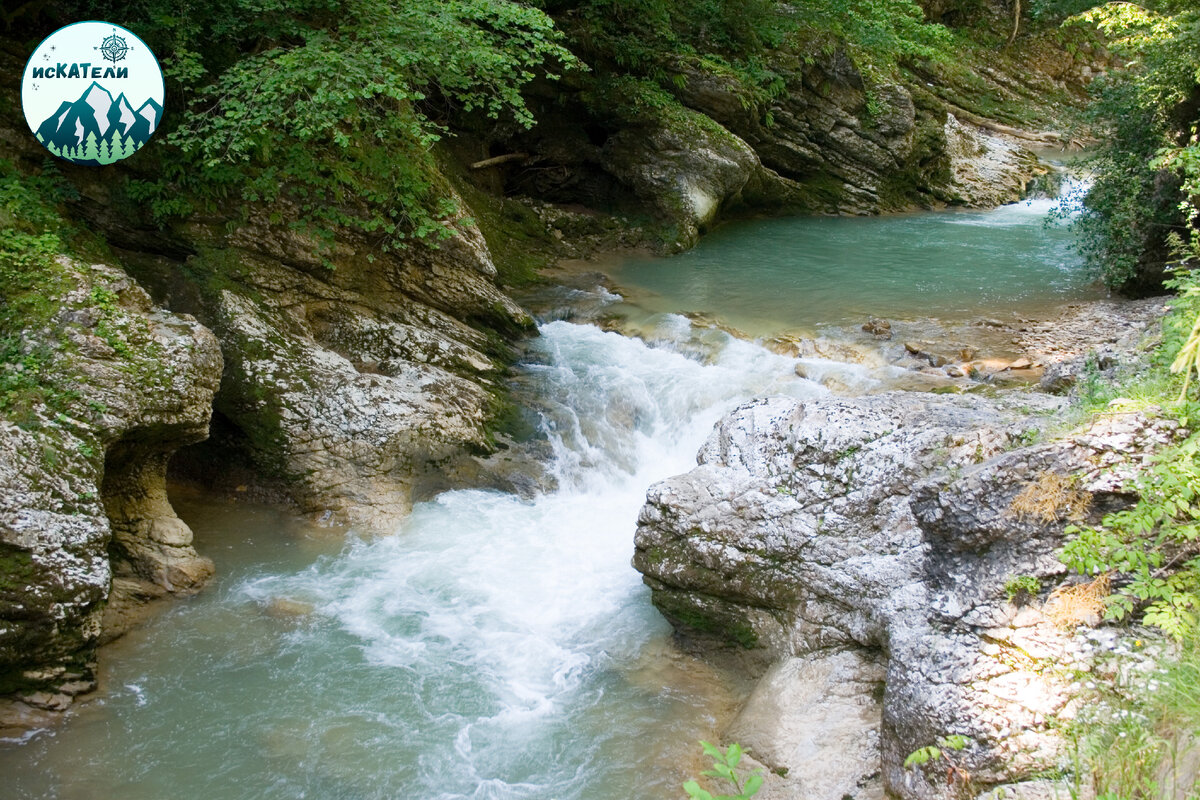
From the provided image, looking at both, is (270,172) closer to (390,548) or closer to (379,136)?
(379,136)

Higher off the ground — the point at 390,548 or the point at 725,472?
the point at 725,472

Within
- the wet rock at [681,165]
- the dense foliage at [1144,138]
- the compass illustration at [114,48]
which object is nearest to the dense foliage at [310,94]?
the compass illustration at [114,48]

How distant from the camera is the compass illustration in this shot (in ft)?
22.9

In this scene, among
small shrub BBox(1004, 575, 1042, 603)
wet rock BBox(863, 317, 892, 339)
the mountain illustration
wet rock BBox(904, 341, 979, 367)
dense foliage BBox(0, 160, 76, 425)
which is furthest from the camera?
wet rock BBox(863, 317, 892, 339)

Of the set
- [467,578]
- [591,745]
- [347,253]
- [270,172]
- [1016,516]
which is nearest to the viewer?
[1016,516]

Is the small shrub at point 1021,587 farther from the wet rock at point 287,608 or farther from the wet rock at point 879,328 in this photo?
the wet rock at point 879,328

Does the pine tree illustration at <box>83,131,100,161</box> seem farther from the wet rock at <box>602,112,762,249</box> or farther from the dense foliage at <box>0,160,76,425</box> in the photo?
the wet rock at <box>602,112,762,249</box>

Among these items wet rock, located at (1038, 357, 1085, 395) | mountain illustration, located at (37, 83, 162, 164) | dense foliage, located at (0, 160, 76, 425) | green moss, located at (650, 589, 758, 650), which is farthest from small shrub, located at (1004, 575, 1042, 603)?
mountain illustration, located at (37, 83, 162, 164)

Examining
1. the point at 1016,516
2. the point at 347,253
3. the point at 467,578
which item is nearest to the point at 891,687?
the point at 1016,516

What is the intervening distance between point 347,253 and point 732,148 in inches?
335

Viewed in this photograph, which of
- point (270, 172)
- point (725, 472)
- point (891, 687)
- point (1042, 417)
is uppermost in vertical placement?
point (270, 172)

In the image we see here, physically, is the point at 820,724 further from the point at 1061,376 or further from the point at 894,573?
the point at 1061,376

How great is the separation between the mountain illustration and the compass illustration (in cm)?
27

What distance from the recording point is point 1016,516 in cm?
429
